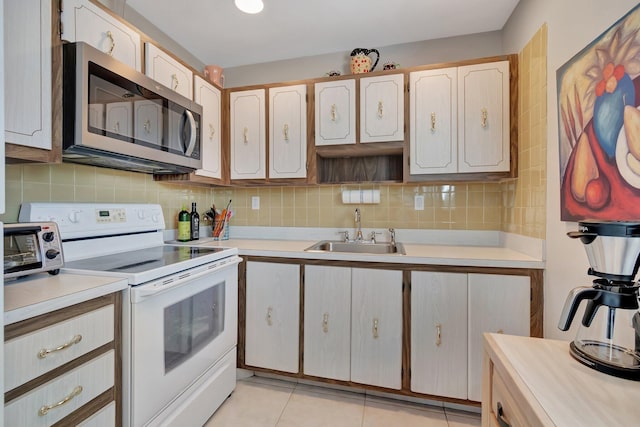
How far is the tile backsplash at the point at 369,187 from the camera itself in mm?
1522

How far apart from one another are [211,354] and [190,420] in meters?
0.31

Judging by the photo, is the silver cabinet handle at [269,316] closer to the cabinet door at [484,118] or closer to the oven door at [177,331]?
the oven door at [177,331]

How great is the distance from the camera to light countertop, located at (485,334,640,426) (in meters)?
0.57

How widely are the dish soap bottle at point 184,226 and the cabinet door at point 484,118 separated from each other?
197 cm

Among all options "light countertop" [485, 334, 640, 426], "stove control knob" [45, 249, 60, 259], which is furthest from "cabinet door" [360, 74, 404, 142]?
"stove control knob" [45, 249, 60, 259]

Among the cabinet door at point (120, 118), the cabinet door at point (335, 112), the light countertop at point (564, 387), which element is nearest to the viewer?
the light countertop at point (564, 387)

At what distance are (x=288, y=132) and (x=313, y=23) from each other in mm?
746

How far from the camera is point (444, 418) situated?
5.60ft

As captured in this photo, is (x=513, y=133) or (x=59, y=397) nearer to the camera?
(x=59, y=397)

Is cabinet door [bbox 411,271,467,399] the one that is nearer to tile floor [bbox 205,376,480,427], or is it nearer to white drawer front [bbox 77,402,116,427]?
tile floor [bbox 205,376,480,427]

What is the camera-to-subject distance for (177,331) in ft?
4.77

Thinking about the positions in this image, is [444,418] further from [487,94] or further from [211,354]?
[487,94]

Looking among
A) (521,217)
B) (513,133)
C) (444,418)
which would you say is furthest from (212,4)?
(444,418)

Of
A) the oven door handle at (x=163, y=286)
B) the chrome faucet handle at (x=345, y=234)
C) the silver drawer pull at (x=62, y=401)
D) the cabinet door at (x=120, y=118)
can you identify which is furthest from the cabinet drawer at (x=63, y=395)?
the chrome faucet handle at (x=345, y=234)
